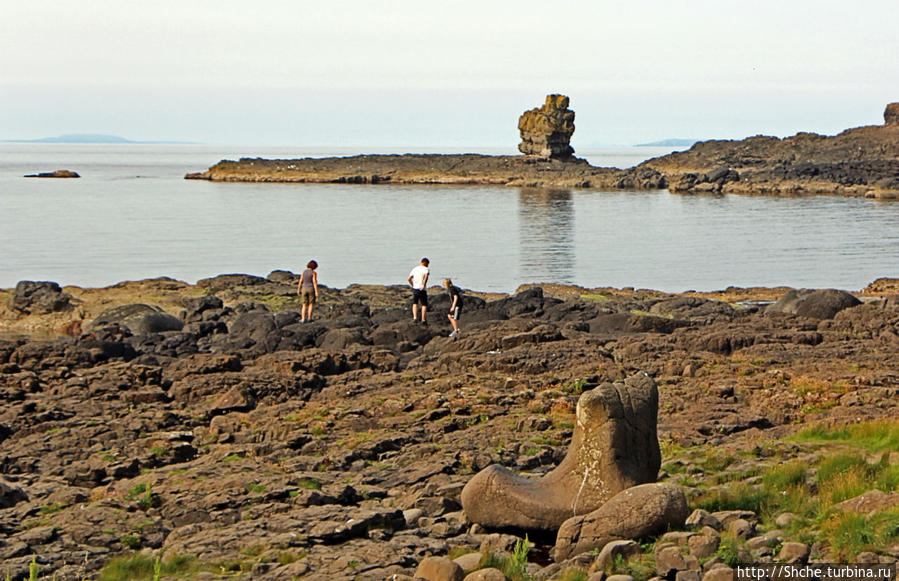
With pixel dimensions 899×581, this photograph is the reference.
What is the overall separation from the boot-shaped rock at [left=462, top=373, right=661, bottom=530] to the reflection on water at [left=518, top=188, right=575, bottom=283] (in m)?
33.0

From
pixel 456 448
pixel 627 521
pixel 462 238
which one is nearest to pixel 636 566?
pixel 627 521

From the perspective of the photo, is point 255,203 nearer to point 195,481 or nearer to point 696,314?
A: point 696,314

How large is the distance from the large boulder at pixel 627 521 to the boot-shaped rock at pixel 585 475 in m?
0.62

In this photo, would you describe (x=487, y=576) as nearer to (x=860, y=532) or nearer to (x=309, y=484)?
(x=860, y=532)

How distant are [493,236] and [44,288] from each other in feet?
118

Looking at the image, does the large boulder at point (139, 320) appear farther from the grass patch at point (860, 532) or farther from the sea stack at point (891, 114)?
the sea stack at point (891, 114)

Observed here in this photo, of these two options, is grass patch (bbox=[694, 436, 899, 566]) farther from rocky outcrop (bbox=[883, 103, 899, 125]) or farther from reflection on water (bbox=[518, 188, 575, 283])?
rocky outcrop (bbox=[883, 103, 899, 125])

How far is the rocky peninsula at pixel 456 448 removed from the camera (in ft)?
29.3

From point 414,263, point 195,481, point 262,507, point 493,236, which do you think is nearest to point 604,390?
point 262,507

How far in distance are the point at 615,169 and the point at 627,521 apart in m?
135

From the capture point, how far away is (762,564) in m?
7.96

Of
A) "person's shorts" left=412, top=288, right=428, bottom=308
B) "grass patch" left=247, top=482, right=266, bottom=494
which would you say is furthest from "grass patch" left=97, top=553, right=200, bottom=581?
"person's shorts" left=412, top=288, right=428, bottom=308

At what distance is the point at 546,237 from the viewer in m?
63.0

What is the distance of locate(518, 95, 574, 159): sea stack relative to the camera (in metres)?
136
